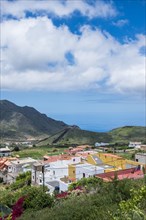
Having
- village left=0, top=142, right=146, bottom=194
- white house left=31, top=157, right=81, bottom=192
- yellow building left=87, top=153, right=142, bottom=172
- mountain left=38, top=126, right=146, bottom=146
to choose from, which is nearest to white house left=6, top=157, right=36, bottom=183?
village left=0, top=142, right=146, bottom=194

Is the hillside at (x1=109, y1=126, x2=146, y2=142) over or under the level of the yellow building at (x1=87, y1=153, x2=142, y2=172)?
over

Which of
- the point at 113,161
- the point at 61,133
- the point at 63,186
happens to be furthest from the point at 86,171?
the point at 61,133

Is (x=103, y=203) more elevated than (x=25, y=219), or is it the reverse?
(x=103, y=203)

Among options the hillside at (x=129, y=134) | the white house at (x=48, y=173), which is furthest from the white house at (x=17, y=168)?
the hillside at (x=129, y=134)

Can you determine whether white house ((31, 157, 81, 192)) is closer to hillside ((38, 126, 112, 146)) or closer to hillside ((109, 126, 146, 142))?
hillside ((38, 126, 112, 146))

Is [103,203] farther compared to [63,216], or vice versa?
[103,203]

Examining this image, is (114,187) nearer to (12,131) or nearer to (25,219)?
(25,219)

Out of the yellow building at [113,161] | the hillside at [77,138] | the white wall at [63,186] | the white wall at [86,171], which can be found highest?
the hillside at [77,138]

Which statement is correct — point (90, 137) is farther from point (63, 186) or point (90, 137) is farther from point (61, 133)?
point (63, 186)

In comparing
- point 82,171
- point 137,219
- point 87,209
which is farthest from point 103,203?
point 82,171

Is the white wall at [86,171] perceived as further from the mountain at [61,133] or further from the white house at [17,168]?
the mountain at [61,133]

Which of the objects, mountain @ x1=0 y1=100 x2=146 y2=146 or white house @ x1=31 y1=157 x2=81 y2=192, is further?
mountain @ x1=0 y1=100 x2=146 y2=146
